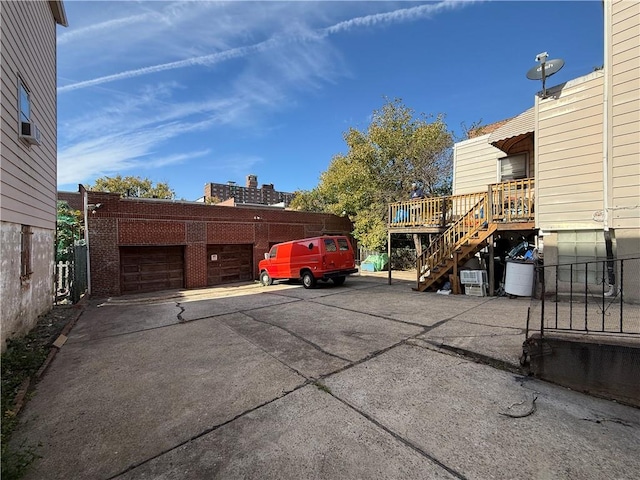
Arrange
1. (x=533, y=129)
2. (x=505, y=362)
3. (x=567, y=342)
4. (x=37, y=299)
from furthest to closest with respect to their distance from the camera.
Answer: (x=533, y=129) < (x=37, y=299) < (x=505, y=362) < (x=567, y=342)

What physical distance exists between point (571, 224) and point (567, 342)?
524 cm

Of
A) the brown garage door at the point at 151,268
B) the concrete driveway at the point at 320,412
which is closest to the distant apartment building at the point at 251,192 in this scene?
the brown garage door at the point at 151,268

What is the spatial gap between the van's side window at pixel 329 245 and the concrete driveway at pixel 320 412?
5.88 m

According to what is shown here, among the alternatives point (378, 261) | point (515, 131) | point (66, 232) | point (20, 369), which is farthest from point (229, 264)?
point (515, 131)

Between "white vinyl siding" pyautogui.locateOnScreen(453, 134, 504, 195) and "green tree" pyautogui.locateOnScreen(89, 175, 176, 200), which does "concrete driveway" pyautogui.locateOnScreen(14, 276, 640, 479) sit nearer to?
"white vinyl siding" pyautogui.locateOnScreen(453, 134, 504, 195)

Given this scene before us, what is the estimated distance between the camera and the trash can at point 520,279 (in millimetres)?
8172

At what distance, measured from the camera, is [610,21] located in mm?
6301

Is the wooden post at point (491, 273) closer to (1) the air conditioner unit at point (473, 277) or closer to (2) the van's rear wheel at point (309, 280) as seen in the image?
(1) the air conditioner unit at point (473, 277)

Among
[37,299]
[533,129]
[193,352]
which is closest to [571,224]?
[533,129]

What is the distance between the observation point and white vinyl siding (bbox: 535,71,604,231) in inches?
265

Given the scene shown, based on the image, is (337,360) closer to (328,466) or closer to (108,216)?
(328,466)

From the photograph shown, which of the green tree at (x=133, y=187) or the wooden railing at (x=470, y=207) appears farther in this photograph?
the green tree at (x=133, y=187)

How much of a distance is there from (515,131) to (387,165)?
33.4 feet

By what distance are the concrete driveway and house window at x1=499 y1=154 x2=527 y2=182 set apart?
6.52 meters
